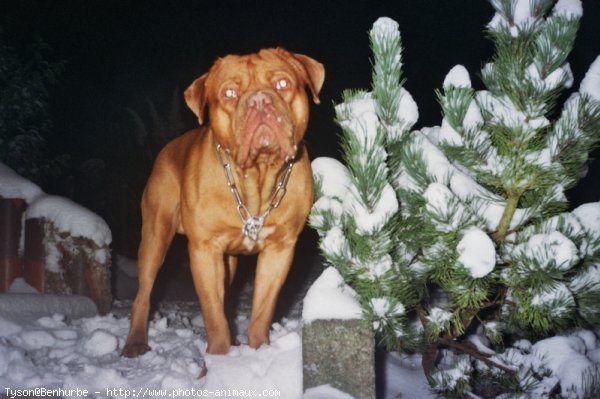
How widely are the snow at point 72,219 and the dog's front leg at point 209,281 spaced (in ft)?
5.10

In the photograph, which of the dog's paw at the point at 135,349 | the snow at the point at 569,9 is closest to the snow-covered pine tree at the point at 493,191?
the snow at the point at 569,9

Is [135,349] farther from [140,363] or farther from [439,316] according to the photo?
[439,316]

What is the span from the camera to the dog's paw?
3.22 metres

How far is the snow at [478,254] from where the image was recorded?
1913 mm

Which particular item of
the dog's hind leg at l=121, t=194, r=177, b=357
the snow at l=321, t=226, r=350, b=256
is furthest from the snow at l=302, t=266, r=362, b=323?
the dog's hind leg at l=121, t=194, r=177, b=357

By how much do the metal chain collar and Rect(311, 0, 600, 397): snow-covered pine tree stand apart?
→ 0.76m

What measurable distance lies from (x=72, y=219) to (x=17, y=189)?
750mm

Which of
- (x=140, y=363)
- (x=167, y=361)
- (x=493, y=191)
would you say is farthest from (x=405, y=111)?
(x=140, y=363)

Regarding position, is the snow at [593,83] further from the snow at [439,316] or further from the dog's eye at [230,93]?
the dog's eye at [230,93]

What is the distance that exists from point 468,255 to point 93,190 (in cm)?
789

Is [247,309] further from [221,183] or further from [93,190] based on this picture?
[93,190]

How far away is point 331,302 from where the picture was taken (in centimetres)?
209

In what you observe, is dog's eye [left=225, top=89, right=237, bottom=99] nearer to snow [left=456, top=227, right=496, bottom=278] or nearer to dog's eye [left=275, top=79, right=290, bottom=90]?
dog's eye [left=275, top=79, right=290, bottom=90]

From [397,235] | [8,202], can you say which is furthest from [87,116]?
[397,235]
